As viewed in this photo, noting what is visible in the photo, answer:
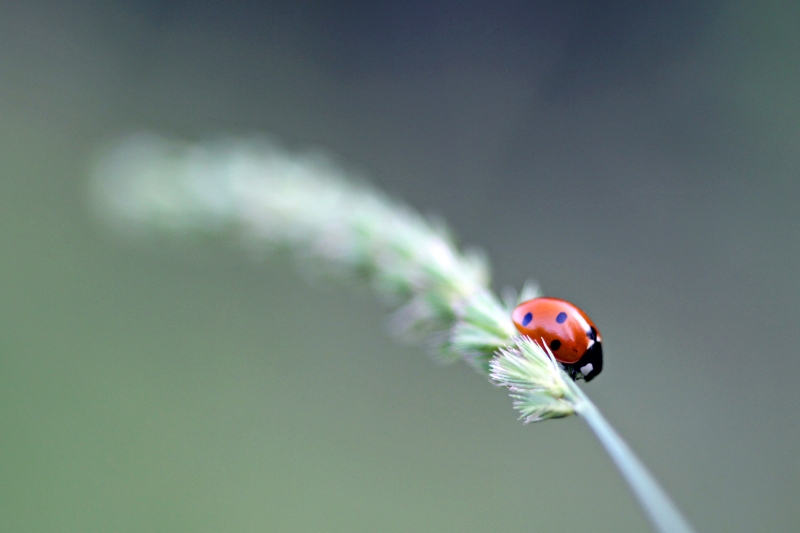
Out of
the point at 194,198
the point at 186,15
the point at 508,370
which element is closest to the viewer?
the point at 508,370

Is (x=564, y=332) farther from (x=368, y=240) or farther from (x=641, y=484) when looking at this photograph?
(x=641, y=484)

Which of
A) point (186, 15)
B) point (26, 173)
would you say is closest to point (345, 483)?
point (26, 173)

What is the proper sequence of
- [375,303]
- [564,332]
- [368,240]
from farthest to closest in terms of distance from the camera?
[375,303] < [368,240] < [564,332]

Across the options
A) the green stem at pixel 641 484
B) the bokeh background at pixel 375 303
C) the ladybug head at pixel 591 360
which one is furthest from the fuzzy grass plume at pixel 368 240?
the bokeh background at pixel 375 303

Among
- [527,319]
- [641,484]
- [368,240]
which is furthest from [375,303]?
[641,484]

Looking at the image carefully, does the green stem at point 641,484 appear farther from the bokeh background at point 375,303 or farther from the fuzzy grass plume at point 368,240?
the bokeh background at point 375,303

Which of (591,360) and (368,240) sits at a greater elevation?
(368,240)

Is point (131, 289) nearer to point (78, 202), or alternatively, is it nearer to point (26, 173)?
point (78, 202)
